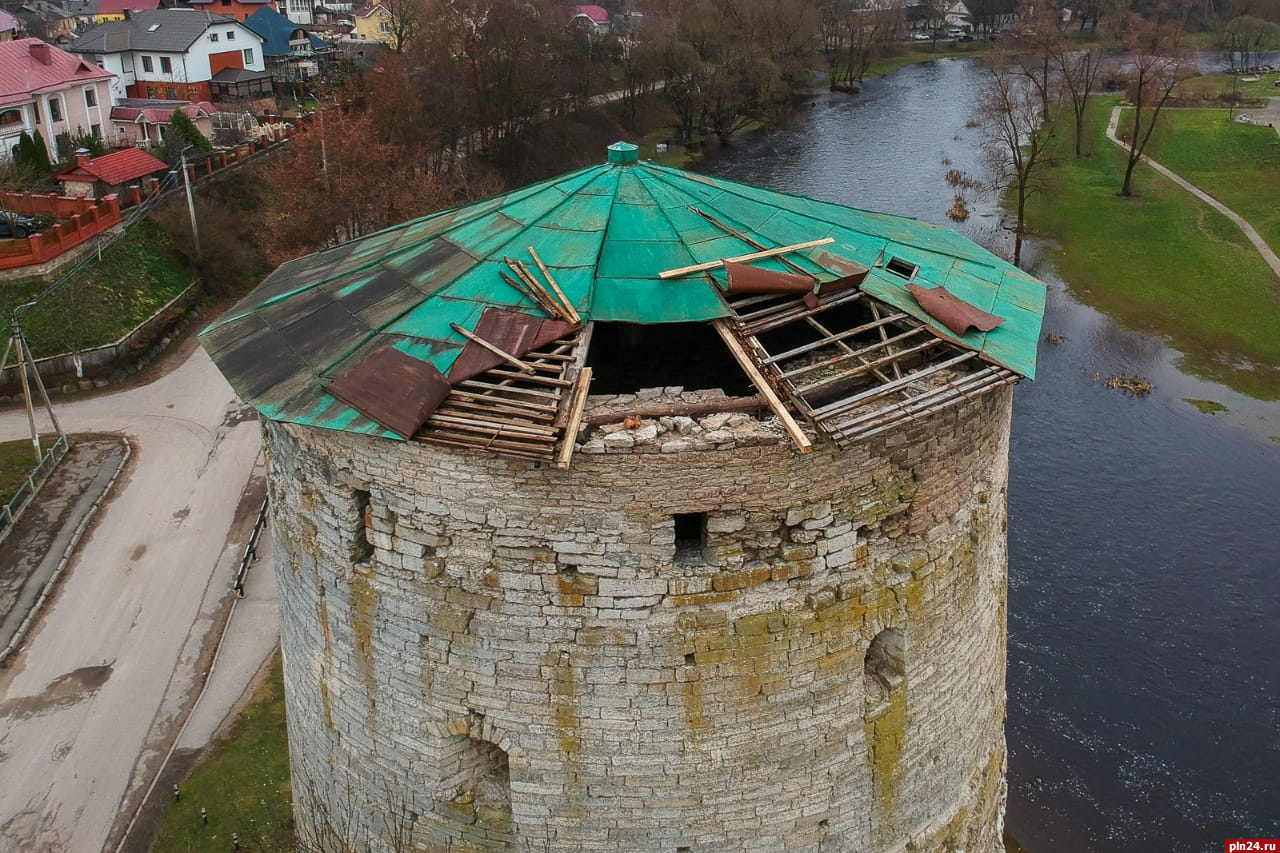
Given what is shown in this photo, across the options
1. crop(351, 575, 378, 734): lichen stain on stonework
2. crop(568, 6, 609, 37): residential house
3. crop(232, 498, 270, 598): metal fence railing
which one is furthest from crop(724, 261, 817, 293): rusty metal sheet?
crop(568, 6, 609, 37): residential house

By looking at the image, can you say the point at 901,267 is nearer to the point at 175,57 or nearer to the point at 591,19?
the point at 175,57

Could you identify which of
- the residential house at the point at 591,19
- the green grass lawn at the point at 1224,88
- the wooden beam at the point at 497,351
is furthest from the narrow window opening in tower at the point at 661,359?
the green grass lawn at the point at 1224,88

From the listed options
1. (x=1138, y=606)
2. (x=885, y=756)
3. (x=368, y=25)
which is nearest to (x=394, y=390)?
(x=885, y=756)

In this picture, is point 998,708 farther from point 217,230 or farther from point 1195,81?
point 1195,81

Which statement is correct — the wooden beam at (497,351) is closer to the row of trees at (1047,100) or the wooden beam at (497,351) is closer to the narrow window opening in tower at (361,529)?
the narrow window opening in tower at (361,529)

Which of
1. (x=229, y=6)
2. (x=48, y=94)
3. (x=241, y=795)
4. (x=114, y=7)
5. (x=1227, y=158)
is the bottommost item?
(x=241, y=795)

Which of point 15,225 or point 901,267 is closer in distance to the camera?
point 901,267

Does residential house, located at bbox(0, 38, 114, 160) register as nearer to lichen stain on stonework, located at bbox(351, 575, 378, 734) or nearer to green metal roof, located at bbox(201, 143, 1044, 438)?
green metal roof, located at bbox(201, 143, 1044, 438)
